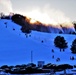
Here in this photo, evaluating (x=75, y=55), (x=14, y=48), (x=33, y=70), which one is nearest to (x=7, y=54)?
(x=14, y=48)

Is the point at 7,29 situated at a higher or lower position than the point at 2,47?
higher

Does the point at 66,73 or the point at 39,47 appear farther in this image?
the point at 39,47

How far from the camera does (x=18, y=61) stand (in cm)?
12394

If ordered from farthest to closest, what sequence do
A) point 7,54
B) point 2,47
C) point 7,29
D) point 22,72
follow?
point 7,29 → point 2,47 → point 7,54 → point 22,72

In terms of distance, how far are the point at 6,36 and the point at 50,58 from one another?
32.5m

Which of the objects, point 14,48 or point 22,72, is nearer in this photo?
point 22,72

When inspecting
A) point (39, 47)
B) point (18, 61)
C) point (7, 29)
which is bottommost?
point (18, 61)

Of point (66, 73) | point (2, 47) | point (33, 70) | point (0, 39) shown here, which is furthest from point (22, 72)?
point (0, 39)

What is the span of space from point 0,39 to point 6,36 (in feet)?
13.9

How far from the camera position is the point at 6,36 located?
15662 cm

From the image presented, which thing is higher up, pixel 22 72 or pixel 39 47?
pixel 39 47

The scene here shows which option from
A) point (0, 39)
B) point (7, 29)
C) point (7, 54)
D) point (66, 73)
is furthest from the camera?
point (7, 29)

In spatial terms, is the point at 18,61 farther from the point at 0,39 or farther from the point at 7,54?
the point at 0,39

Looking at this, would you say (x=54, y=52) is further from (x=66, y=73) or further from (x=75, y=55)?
(x=66, y=73)
